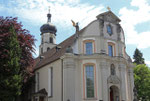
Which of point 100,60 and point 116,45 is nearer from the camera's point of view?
point 100,60

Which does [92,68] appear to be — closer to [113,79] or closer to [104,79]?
[104,79]

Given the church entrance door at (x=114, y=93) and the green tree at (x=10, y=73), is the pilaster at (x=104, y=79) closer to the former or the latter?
the church entrance door at (x=114, y=93)

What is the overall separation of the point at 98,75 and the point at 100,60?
1.87 metres

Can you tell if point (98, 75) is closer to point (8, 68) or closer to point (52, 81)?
point (52, 81)

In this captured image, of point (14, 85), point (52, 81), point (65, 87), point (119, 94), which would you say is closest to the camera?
point (14, 85)

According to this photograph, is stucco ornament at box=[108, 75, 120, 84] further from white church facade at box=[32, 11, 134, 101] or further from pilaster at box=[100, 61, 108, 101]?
pilaster at box=[100, 61, 108, 101]

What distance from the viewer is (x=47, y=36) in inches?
1706

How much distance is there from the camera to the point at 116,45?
2697 centimetres

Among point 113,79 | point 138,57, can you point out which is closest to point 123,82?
point 113,79

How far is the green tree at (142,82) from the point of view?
122 feet

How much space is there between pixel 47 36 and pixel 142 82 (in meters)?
21.4

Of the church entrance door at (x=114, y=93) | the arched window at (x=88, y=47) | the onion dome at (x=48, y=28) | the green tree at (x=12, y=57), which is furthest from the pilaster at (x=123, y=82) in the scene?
the onion dome at (x=48, y=28)

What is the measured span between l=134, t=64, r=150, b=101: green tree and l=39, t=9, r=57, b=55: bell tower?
18.5 m

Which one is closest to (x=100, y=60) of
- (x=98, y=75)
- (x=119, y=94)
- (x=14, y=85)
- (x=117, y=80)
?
(x=98, y=75)
